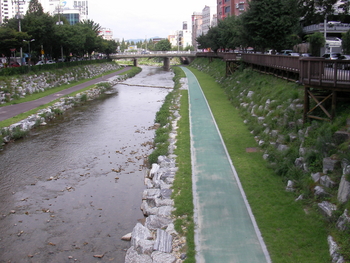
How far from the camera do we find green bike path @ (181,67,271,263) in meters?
8.84

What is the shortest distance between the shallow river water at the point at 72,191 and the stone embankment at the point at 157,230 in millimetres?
584

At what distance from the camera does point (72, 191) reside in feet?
47.4

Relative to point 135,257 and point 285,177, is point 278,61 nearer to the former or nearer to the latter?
point 285,177

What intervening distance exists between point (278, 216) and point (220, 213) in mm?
1629

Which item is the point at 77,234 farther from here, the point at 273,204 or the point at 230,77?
the point at 230,77

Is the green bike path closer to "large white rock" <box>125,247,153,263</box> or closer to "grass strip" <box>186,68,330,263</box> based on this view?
"grass strip" <box>186,68,330,263</box>

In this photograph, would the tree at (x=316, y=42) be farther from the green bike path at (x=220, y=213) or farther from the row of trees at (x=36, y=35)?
the row of trees at (x=36, y=35)

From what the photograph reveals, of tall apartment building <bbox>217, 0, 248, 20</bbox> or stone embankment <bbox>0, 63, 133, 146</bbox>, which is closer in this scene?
stone embankment <bbox>0, 63, 133, 146</bbox>

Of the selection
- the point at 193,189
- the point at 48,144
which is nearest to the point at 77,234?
the point at 193,189

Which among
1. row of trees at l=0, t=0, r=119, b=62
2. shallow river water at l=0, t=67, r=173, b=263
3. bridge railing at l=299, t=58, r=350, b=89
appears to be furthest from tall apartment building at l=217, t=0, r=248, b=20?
bridge railing at l=299, t=58, r=350, b=89

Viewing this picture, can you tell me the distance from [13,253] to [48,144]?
1167 cm

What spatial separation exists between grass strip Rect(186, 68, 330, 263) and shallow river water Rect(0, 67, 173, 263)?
3.92 metres

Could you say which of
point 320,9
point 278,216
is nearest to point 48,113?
point 320,9

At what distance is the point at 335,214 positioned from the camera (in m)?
9.48
